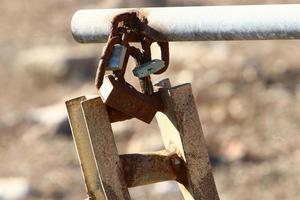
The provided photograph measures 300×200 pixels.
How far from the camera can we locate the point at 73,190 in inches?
268

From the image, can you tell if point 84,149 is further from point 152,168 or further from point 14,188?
point 14,188

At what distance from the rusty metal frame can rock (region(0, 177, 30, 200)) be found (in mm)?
4668

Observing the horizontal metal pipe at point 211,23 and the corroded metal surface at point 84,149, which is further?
the corroded metal surface at point 84,149

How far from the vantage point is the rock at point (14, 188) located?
22.1 ft

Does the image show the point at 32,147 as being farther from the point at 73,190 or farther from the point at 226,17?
the point at 226,17

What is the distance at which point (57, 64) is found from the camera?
30.4 ft

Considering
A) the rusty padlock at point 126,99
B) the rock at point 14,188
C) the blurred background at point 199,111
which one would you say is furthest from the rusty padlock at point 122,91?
the rock at point 14,188

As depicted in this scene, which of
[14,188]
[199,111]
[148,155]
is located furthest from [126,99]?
[199,111]

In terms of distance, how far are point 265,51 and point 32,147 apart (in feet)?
6.82

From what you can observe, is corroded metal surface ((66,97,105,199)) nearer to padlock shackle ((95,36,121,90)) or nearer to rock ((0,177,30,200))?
padlock shackle ((95,36,121,90))

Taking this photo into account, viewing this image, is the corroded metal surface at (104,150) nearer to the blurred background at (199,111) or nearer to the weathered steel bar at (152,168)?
the weathered steel bar at (152,168)

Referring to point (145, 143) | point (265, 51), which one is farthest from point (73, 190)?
point (265, 51)

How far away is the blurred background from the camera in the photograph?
671 cm

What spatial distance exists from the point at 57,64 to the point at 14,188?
2520mm
